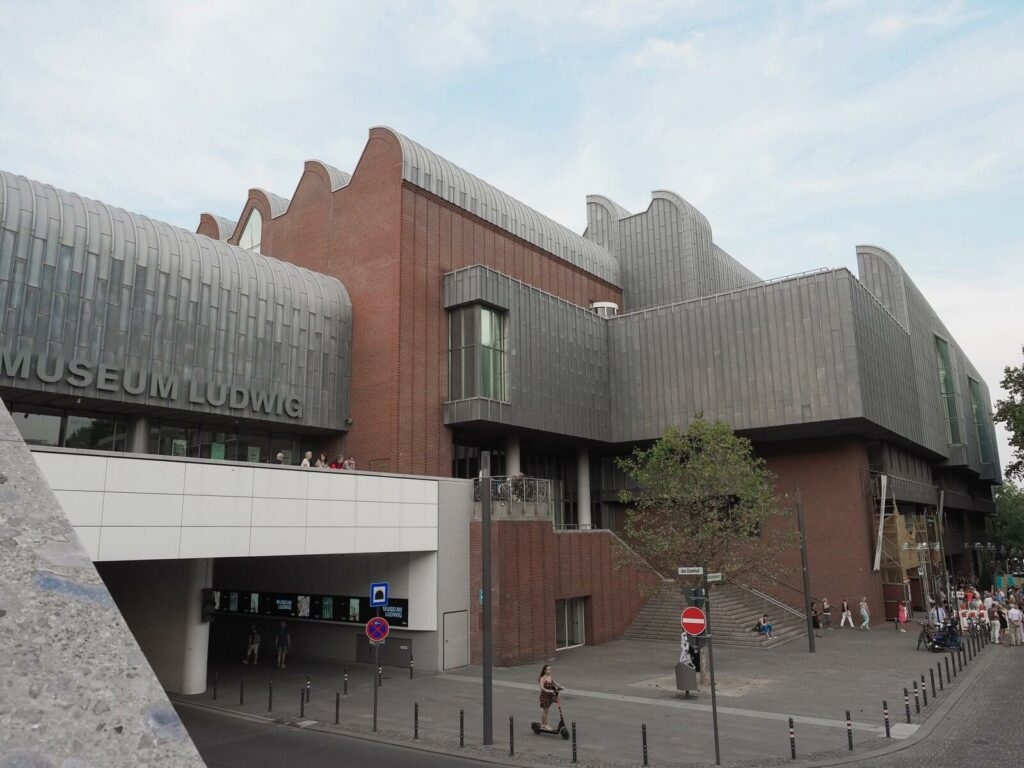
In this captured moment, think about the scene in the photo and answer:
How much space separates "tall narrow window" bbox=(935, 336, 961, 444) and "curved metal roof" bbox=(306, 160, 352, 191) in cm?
4559

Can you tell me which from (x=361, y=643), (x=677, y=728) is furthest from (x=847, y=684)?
(x=361, y=643)

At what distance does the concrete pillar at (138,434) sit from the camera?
88.6 ft

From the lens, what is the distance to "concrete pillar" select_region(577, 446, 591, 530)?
4191 cm

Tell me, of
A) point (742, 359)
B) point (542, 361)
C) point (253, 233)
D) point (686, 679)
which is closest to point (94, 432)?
point (253, 233)

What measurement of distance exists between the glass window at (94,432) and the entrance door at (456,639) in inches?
526

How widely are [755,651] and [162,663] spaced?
2176cm

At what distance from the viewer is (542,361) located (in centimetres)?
3622

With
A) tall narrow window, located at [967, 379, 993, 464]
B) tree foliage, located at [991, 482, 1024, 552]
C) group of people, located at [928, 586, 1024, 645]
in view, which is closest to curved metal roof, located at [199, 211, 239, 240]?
group of people, located at [928, 586, 1024, 645]

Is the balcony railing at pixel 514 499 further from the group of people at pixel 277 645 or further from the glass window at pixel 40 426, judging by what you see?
the glass window at pixel 40 426

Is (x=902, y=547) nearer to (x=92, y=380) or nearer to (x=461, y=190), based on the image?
(x=461, y=190)

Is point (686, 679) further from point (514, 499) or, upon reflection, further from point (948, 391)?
point (948, 391)

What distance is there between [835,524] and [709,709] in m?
22.6

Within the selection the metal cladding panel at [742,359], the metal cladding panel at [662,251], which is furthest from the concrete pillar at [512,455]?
A: the metal cladding panel at [662,251]

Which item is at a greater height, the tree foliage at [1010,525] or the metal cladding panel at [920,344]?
the metal cladding panel at [920,344]
